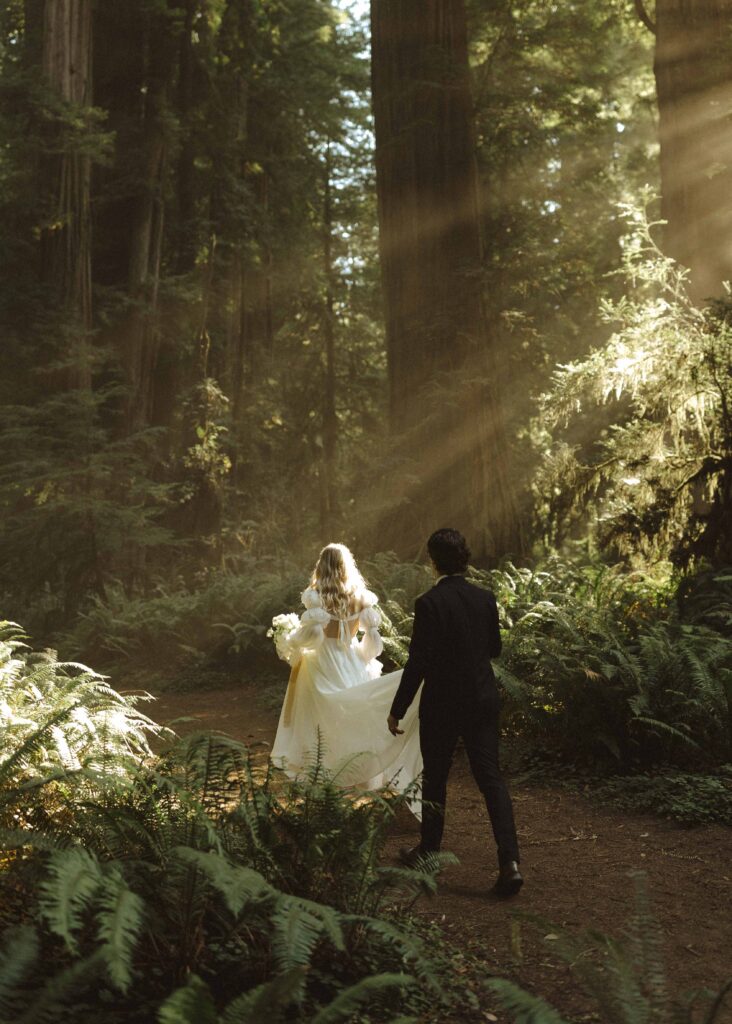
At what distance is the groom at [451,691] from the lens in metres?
5.68

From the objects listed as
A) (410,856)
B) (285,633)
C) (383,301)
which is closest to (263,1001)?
(410,856)

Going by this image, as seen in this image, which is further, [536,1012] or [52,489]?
[52,489]

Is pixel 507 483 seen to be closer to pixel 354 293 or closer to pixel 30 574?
pixel 30 574

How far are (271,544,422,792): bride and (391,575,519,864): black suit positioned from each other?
1.38 m

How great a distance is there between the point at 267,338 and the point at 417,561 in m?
11.7

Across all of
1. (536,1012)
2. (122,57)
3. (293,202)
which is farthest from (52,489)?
(536,1012)

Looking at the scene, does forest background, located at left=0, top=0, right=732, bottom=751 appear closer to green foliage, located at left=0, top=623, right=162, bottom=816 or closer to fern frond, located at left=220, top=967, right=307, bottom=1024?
green foliage, located at left=0, top=623, right=162, bottom=816

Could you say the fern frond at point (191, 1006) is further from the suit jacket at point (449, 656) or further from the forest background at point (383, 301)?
the forest background at point (383, 301)

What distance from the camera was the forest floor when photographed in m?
4.46

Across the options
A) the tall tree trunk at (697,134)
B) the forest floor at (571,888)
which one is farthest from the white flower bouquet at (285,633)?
the tall tree trunk at (697,134)

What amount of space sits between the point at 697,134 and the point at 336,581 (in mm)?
10043

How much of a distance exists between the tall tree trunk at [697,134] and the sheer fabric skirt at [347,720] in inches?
338

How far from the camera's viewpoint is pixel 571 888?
18.4 feet

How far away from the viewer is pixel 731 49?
13.4 metres
